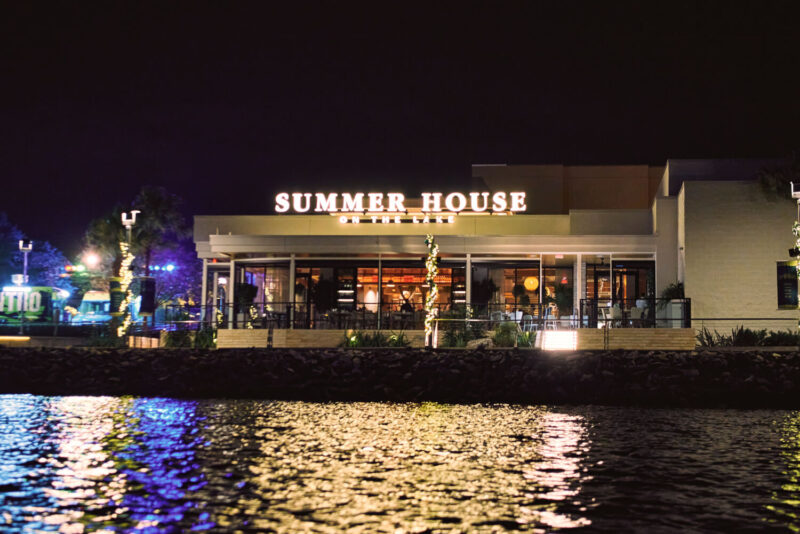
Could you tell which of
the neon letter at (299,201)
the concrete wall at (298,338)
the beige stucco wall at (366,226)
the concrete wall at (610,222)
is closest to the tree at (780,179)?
the concrete wall at (610,222)

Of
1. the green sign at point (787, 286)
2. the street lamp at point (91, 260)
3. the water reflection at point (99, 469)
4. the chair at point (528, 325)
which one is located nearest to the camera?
the water reflection at point (99, 469)

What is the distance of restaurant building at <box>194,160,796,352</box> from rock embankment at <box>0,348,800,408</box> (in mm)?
2962

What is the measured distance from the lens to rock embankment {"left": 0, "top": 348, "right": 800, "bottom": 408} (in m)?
22.3

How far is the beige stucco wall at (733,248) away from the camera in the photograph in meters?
27.4

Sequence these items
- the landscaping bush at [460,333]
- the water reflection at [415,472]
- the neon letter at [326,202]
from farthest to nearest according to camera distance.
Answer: the neon letter at [326,202] → the landscaping bush at [460,333] → the water reflection at [415,472]

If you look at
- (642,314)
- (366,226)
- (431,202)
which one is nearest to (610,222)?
(431,202)

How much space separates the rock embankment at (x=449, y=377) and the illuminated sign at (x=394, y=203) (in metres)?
11.7

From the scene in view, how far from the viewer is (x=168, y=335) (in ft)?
96.6

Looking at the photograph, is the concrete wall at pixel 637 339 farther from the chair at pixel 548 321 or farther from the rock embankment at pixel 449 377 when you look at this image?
the rock embankment at pixel 449 377

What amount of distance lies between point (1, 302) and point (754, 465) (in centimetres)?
4328

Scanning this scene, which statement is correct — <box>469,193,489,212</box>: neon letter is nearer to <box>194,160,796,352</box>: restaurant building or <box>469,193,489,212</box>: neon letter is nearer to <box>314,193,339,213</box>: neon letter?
<box>194,160,796,352</box>: restaurant building

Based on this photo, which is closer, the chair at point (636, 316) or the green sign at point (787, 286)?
the chair at point (636, 316)

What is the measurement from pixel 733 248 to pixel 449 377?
434 inches

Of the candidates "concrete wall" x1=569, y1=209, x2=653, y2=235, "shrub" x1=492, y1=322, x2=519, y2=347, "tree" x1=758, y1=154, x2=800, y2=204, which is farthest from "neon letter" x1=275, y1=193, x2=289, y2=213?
"tree" x1=758, y1=154, x2=800, y2=204
